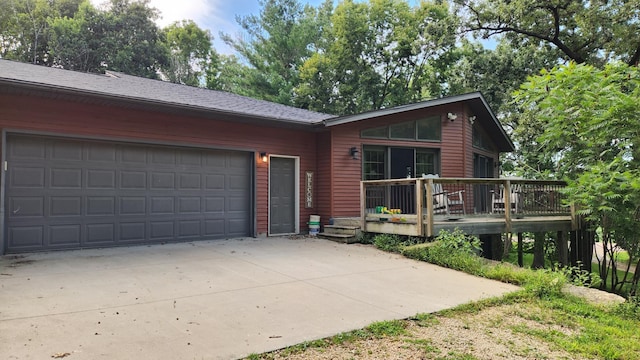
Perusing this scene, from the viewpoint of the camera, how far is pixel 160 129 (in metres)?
7.64

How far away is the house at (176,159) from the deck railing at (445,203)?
3.89ft

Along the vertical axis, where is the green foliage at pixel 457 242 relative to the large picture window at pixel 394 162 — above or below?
below

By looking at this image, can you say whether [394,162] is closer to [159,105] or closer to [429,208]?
[429,208]

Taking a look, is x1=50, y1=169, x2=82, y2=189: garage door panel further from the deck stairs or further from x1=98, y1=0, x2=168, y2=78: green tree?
x1=98, y1=0, x2=168, y2=78: green tree

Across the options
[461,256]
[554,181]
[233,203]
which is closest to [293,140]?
[233,203]

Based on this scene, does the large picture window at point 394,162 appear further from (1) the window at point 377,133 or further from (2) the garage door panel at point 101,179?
(2) the garage door panel at point 101,179

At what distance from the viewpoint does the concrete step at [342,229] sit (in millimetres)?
8461

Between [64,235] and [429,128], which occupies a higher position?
[429,128]

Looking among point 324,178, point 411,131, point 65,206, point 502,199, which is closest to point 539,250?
point 502,199

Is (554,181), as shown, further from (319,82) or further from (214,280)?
(319,82)

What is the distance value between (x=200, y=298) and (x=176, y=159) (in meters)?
4.63

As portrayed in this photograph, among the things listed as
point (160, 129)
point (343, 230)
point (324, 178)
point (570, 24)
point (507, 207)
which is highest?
point (570, 24)

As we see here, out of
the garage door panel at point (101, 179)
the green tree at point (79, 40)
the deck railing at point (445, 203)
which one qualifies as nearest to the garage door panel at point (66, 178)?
the garage door panel at point (101, 179)

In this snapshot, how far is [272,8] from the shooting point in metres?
25.3
